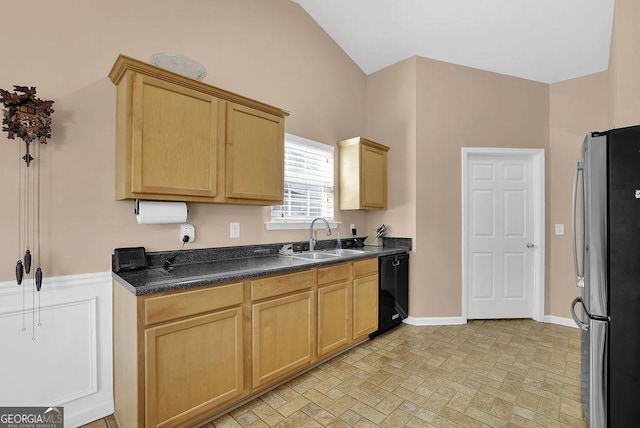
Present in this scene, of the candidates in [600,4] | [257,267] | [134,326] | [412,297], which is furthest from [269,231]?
[600,4]

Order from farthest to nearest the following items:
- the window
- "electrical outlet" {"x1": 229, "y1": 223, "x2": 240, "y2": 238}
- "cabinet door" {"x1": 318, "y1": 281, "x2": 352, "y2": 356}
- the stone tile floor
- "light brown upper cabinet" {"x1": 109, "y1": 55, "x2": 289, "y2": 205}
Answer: the window → "electrical outlet" {"x1": 229, "y1": 223, "x2": 240, "y2": 238} → "cabinet door" {"x1": 318, "y1": 281, "x2": 352, "y2": 356} → the stone tile floor → "light brown upper cabinet" {"x1": 109, "y1": 55, "x2": 289, "y2": 205}

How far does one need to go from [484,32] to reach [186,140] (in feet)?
11.0

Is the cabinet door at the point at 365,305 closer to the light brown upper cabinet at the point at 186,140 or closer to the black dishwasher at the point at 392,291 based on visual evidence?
the black dishwasher at the point at 392,291

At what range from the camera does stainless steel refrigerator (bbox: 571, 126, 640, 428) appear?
1571 mm

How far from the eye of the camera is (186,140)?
2.08 m

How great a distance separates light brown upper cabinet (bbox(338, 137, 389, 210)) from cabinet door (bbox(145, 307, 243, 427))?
2.10m

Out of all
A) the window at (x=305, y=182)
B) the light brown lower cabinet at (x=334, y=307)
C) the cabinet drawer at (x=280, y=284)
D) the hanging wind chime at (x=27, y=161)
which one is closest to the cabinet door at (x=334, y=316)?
the light brown lower cabinet at (x=334, y=307)

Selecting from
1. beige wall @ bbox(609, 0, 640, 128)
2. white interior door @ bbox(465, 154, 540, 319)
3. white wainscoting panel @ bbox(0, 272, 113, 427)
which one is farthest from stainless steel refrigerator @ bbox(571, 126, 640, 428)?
white wainscoting panel @ bbox(0, 272, 113, 427)

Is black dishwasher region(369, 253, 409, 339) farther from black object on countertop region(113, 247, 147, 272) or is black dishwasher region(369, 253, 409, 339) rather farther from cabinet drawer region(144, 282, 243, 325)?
black object on countertop region(113, 247, 147, 272)

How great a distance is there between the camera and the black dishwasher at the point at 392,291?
333 centimetres

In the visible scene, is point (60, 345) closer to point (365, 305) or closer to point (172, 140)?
point (172, 140)

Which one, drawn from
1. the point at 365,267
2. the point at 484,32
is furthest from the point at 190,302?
the point at 484,32

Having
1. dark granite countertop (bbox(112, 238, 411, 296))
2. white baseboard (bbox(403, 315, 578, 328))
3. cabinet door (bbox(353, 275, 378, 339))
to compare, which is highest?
dark granite countertop (bbox(112, 238, 411, 296))

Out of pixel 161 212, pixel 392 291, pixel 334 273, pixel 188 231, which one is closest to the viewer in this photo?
pixel 161 212
